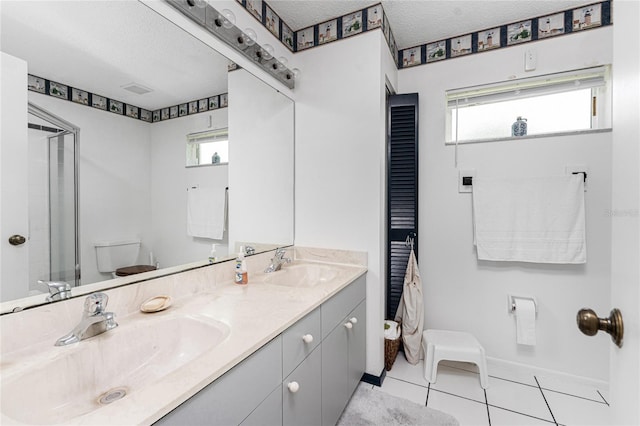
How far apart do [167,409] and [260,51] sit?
1.83m

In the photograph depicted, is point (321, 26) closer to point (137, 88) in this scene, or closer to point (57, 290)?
point (137, 88)

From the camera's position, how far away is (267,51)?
5.93 ft

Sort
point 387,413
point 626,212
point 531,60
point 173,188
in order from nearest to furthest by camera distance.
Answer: point 626,212
point 173,188
point 387,413
point 531,60

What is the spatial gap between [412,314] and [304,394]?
1.33 meters

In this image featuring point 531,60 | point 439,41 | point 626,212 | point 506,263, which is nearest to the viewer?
point 626,212

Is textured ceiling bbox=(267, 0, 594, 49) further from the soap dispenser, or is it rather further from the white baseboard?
the white baseboard

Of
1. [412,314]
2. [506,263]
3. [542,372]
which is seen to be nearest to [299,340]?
[412,314]

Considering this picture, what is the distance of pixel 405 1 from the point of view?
1838 mm

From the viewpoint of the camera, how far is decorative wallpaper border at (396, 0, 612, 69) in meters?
1.88

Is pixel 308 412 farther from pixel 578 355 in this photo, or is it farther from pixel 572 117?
pixel 572 117

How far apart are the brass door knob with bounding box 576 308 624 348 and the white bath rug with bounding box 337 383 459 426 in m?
1.37

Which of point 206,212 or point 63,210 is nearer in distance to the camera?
point 63,210

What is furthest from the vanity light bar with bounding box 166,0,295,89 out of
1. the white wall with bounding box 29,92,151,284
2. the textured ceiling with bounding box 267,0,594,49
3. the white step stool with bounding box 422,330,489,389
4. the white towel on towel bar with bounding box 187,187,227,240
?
the white step stool with bounding box 422,330,489,389

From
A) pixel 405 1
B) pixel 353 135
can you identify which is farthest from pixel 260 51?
pixel 405 1
